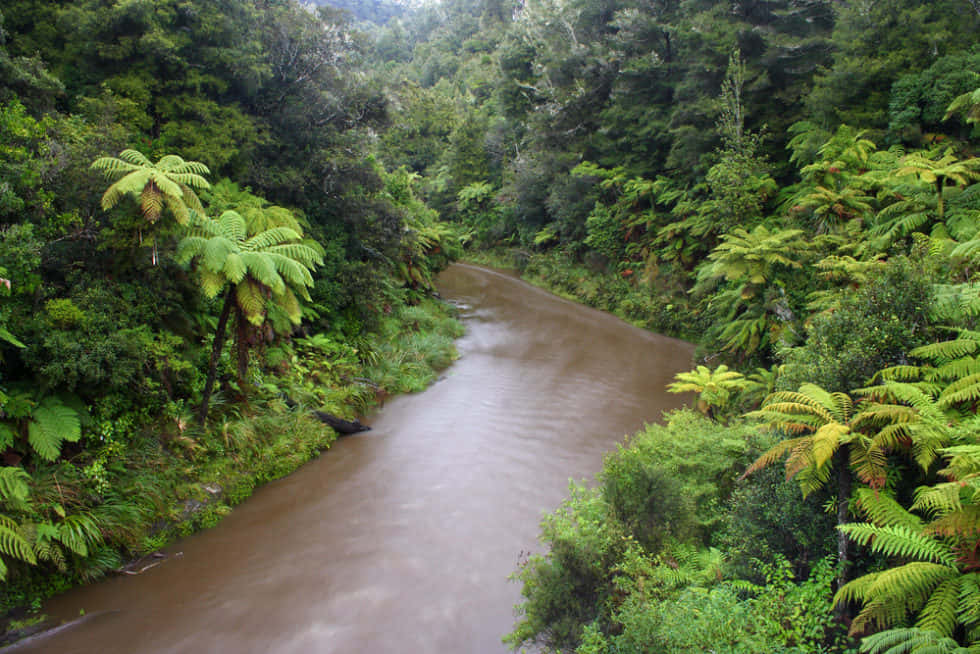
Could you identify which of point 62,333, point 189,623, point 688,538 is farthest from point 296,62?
point 688,538

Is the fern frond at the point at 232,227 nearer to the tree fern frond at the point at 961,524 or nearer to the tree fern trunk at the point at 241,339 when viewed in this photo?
the tree fern trunk at the point at 241,339

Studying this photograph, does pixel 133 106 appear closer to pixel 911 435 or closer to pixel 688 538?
pixel 688 538

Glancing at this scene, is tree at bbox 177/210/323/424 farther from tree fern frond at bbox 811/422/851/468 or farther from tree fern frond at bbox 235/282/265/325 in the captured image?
tree fern frond at bbox 811/422/851/468

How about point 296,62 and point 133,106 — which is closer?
point 133,106

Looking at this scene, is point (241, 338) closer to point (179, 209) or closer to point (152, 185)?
point (179, 209)

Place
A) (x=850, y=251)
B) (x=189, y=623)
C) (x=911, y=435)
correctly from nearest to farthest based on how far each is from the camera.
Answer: (x=911, y=435) → (x=189, y=623) → (x=850, y=251)

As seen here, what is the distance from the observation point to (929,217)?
8289 millimetres

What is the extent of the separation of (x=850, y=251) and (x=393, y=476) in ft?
26.6

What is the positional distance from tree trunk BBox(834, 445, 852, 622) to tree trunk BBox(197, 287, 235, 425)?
6.84 m

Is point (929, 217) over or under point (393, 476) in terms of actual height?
over

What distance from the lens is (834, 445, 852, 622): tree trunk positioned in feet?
12.4

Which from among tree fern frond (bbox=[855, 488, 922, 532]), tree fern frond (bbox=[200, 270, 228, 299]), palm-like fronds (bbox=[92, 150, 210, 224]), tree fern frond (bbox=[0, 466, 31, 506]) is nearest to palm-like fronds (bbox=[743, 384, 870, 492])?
tree fern frond (bbox=[855, 488, 922, 532])

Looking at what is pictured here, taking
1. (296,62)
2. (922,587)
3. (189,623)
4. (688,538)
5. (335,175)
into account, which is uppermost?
(296,62)

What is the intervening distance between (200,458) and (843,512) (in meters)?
7.17
